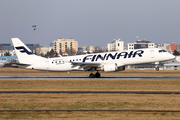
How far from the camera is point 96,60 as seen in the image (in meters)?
42.5

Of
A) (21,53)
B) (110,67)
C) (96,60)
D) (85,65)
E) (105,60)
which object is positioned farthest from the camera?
(21,53)

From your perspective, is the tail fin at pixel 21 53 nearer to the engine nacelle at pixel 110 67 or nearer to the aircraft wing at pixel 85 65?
the aircraft wing at pixel 85 65

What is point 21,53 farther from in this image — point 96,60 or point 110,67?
point 110,67

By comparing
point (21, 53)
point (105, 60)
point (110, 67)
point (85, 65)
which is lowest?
point (110, 67)

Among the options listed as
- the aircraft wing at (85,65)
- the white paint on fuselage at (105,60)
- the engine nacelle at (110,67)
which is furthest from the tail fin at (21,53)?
the engine nacelle at (110,67)

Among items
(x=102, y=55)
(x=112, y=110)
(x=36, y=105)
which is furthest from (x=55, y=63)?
(x=112, y=110)

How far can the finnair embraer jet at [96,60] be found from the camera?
4106cm

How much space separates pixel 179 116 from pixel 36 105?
9.98 metres

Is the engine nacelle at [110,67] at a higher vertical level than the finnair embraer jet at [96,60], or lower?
lower

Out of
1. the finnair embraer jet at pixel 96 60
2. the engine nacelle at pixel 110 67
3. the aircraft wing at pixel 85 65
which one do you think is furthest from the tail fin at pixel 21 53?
the engine nacelle at pixel 110 67

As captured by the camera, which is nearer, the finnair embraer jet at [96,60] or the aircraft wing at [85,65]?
the aircraft wing at [85,65]

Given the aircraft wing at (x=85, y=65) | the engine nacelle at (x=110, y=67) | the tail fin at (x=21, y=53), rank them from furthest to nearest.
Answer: the tail fin at (x=21, y=53), the aircraft wing at (x=85, y=65), the engine nacelle at (x=110, y=67)

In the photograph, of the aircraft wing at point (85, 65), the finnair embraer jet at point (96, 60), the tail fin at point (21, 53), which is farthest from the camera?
the tail fin at point (21, 53)

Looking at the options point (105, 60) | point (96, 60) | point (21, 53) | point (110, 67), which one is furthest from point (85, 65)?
point (21, 53)
